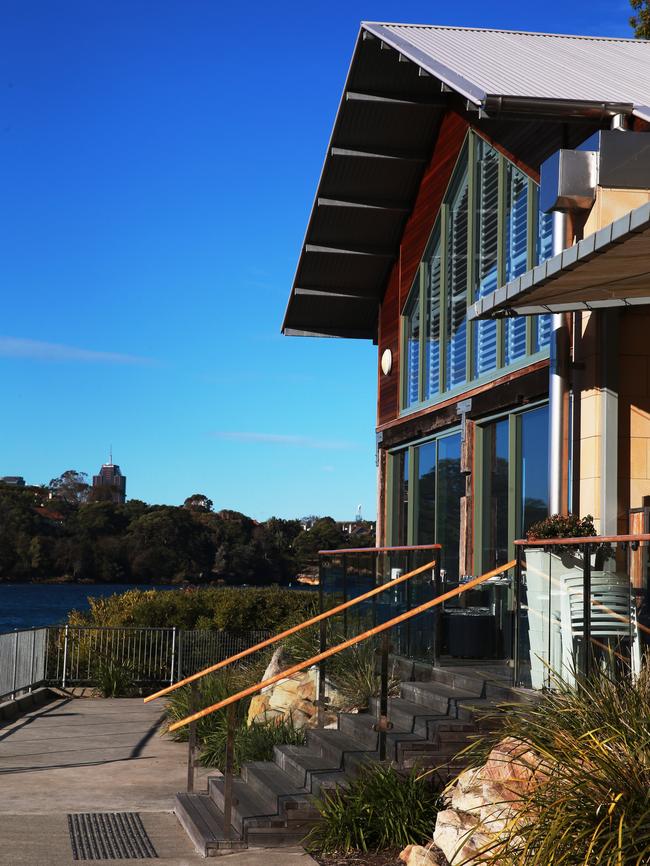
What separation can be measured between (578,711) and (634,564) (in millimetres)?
1154

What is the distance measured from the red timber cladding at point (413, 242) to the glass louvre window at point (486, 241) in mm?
332

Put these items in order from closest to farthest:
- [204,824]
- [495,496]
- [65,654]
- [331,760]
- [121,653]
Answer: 1. [204,824]
2. [331,760]
3. [495,496]
4. [65,654]
5. [121,653]

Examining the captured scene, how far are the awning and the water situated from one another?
7155 centimetres

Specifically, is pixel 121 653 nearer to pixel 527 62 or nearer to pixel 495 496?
pixel 495 496

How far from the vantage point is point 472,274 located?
48.0 feet

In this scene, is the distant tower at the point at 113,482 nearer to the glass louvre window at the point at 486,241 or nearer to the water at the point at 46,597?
the water at the point at 46,597

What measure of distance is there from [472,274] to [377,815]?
8.23m

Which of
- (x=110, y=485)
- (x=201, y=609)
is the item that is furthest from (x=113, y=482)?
(x=201, y=609)

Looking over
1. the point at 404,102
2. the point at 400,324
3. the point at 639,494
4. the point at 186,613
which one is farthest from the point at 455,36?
the point at 186,613

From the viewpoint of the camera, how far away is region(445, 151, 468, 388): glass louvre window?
15.0 metres

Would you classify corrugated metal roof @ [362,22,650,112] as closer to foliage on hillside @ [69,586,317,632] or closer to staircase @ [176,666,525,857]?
staircase @ [176,666,525,857]

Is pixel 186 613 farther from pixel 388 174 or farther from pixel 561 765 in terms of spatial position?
pixel 561 765

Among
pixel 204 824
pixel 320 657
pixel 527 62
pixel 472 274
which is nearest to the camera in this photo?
pixel 204 824

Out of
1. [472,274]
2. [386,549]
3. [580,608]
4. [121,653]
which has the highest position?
[472,274]
